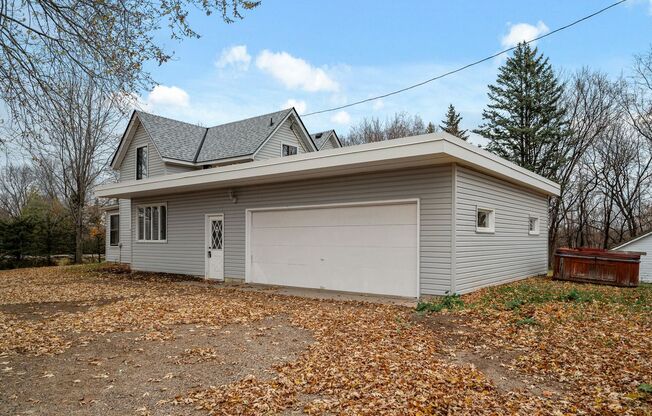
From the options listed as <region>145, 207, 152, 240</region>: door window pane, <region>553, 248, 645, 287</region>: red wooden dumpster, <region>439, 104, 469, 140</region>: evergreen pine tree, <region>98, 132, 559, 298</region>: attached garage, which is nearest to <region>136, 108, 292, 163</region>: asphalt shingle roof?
<region>145, 207, 152, 240</region>: door window pane

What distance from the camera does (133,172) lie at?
1908cm

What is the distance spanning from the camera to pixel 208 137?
65.4 ft

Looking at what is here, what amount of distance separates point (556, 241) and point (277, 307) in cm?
2226

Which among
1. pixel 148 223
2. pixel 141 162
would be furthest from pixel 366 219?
pixel 141 162

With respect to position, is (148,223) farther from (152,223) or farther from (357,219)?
(357,219)

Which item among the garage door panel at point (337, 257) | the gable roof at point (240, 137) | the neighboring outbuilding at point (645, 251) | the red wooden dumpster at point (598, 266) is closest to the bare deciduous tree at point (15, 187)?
the gable roof at point (240, 137)

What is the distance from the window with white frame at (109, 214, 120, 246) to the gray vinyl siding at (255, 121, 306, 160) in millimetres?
9242

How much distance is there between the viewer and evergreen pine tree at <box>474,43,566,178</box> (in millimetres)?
23641

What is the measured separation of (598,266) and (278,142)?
12445 millimetres

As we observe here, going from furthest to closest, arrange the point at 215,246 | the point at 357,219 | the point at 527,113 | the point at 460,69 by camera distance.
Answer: the point at 527,113
the point at 460,69
the point at 215,246
the point at 357,219

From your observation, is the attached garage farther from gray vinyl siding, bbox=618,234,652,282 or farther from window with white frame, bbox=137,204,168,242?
gray vinyl siding, bbox=618,234,652,282

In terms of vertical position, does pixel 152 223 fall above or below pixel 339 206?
below

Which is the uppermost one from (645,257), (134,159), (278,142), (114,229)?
(278,142)

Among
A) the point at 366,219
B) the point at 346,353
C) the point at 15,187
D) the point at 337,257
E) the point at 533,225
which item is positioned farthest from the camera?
the point at 15,187
